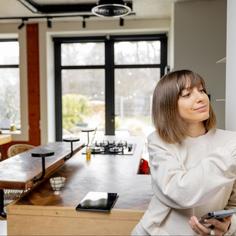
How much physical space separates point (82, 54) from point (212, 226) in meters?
4.94

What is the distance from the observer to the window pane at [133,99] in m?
5.53

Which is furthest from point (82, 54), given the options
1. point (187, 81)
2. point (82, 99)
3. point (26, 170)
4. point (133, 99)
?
point (187, 81)

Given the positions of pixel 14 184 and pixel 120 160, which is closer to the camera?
pixel 14 184

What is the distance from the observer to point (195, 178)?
2.91ft

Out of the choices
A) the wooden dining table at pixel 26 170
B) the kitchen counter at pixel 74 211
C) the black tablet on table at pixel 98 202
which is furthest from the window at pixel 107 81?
the black tablet on table at pixel 98 202

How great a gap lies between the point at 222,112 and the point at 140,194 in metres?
2.51

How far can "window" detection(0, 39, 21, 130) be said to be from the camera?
5645 mm

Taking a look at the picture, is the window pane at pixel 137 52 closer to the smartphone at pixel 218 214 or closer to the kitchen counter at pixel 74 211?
the kitchen counter at pixel 74 211

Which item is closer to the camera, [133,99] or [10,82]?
[133,99]

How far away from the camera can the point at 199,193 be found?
0.89 meters

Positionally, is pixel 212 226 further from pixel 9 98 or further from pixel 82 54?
pixel 9 98

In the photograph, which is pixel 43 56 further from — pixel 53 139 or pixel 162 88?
pixel 162 88

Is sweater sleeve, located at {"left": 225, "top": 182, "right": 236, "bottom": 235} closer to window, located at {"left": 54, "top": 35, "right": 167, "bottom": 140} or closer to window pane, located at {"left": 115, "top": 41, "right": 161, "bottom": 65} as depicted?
window, located at {"left": 54, "top": 35, "right": 167, "bottom": 140}

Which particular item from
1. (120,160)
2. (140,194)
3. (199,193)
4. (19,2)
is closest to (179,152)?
(199,193)
